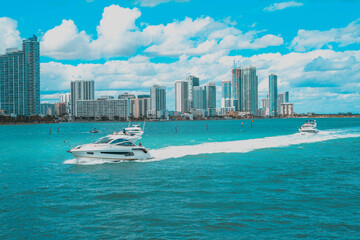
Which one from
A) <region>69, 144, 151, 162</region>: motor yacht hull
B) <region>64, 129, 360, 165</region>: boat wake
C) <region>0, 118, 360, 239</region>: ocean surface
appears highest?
<region>69, 144, 151, 162</region>: motor yacht hull

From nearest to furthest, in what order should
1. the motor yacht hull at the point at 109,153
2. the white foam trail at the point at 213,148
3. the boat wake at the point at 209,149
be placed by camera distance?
the motor yacht hull at the point at 109,153
the boat wake at the point at 209,149
the white foam trail at the point at 213,148

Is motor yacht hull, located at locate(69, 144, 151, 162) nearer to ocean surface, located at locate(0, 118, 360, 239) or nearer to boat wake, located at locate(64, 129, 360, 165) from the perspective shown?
boat wake, located at locate(64, 129, 360, 165)

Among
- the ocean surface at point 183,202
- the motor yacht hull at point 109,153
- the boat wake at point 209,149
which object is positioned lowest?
the ocean surface at point 183,202

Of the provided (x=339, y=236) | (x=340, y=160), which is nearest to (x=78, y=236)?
(x=339, y=236)

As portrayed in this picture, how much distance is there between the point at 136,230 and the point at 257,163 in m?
19.8

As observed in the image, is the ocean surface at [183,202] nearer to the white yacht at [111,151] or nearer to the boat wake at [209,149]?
the white yacht at [111,151]

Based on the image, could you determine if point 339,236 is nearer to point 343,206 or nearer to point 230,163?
point 343,206

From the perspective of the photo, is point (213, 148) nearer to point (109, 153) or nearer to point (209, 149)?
point (209, 149)

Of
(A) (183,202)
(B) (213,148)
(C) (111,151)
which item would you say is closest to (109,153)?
(C) (111,151)

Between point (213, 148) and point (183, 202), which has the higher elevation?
point (213, 148)

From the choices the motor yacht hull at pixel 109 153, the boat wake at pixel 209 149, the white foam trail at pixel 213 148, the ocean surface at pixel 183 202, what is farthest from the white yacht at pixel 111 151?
the white foam trail at pixel 213 148

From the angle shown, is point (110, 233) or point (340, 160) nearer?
point (110, 233)

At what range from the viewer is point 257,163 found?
3072 centimetres

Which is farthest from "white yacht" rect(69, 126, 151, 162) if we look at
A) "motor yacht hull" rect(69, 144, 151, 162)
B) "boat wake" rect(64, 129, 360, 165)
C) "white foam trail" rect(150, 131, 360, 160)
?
"white foam trail" rect(150, 131, 360, 160)
